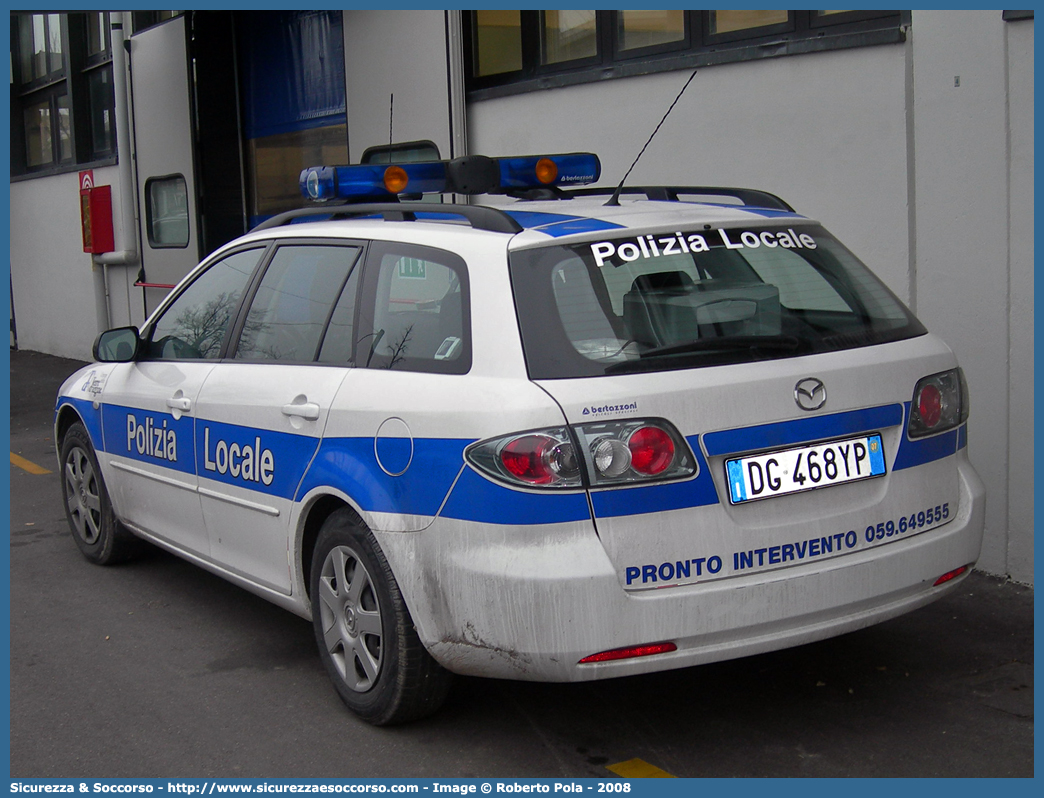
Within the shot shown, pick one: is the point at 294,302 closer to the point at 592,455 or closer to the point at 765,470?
the point at 592,455

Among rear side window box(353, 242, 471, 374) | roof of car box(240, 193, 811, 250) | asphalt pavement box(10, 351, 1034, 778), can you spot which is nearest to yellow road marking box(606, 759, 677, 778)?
asphalt pavement box(10, 351, 1034, 778)

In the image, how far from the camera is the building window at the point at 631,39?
20.4 ft

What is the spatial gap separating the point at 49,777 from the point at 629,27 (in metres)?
5.57

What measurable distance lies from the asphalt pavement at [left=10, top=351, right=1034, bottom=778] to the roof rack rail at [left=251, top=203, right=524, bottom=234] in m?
1.62

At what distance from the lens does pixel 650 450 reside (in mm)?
3330

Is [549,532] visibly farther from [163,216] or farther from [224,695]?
[163,216]

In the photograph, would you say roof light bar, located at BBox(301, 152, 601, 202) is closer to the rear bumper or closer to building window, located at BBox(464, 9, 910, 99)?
the rear bumper

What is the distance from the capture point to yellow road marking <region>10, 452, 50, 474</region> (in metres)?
8.84

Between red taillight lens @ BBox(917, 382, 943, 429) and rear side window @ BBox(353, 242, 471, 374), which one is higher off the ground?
rear side window @ BBox(353, 242, 471, 374)

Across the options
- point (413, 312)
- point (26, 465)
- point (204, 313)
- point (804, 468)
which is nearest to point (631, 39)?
point (204, 313)

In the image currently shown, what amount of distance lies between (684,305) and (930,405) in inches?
34.3

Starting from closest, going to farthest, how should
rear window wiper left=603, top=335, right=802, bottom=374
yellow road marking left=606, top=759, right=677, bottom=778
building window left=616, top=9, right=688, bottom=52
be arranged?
1. rear window wiper left=603, top=335, right=802, bottom=374
2. yellow road marking left=606, top=759, right=677, bottom=778
3. building window left=616, top=9, right=688, bottom=52

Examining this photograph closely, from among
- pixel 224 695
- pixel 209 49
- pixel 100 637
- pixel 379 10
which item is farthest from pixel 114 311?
pixel 224 695

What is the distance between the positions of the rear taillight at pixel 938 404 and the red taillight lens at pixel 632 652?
1056 millimetres
